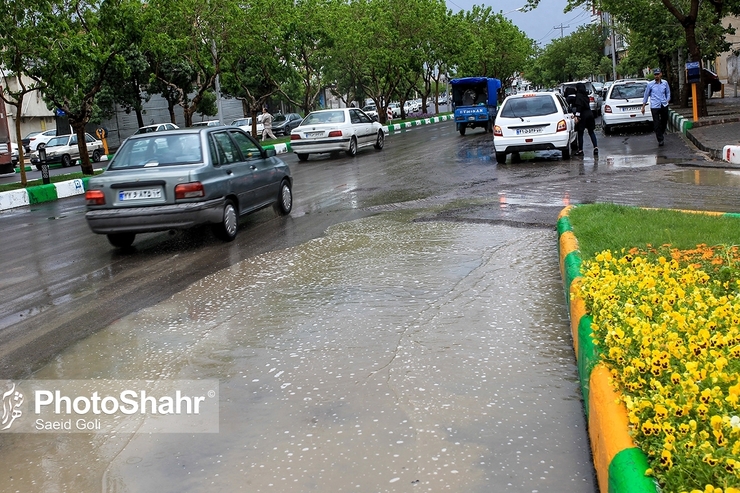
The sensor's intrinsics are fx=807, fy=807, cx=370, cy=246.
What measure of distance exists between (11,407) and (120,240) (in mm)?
5204

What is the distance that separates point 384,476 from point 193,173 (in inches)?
246

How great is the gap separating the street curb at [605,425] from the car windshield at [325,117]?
1964cm

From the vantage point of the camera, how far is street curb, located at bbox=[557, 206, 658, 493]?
296cm

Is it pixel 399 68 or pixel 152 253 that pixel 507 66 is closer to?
pixel 399 68

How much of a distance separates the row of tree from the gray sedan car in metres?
10.5

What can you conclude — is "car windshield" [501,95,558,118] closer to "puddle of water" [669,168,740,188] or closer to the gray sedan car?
"puddle of water" [669,168,740,188]

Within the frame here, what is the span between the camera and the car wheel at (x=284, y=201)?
1186 centimetres

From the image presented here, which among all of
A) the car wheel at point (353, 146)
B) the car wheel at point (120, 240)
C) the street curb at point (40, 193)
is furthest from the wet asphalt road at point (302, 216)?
the car wheel at point (353, 146)

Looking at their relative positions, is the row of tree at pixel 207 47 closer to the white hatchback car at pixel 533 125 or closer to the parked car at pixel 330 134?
the parked car at pixel 330 134

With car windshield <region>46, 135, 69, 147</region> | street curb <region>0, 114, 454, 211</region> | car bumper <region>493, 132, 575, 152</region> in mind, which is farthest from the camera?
car windshield <region>46, 135, 69, 147</region>

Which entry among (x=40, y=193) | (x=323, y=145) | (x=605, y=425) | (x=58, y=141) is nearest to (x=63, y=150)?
(x=58, y=141)

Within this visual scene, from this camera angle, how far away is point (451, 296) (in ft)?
22.0

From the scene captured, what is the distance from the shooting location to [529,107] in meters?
17.7

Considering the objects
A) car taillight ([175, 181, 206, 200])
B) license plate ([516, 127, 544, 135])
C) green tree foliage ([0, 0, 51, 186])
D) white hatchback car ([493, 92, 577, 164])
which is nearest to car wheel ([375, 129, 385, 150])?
white hatchback car ([493, 92, 577, 164])
